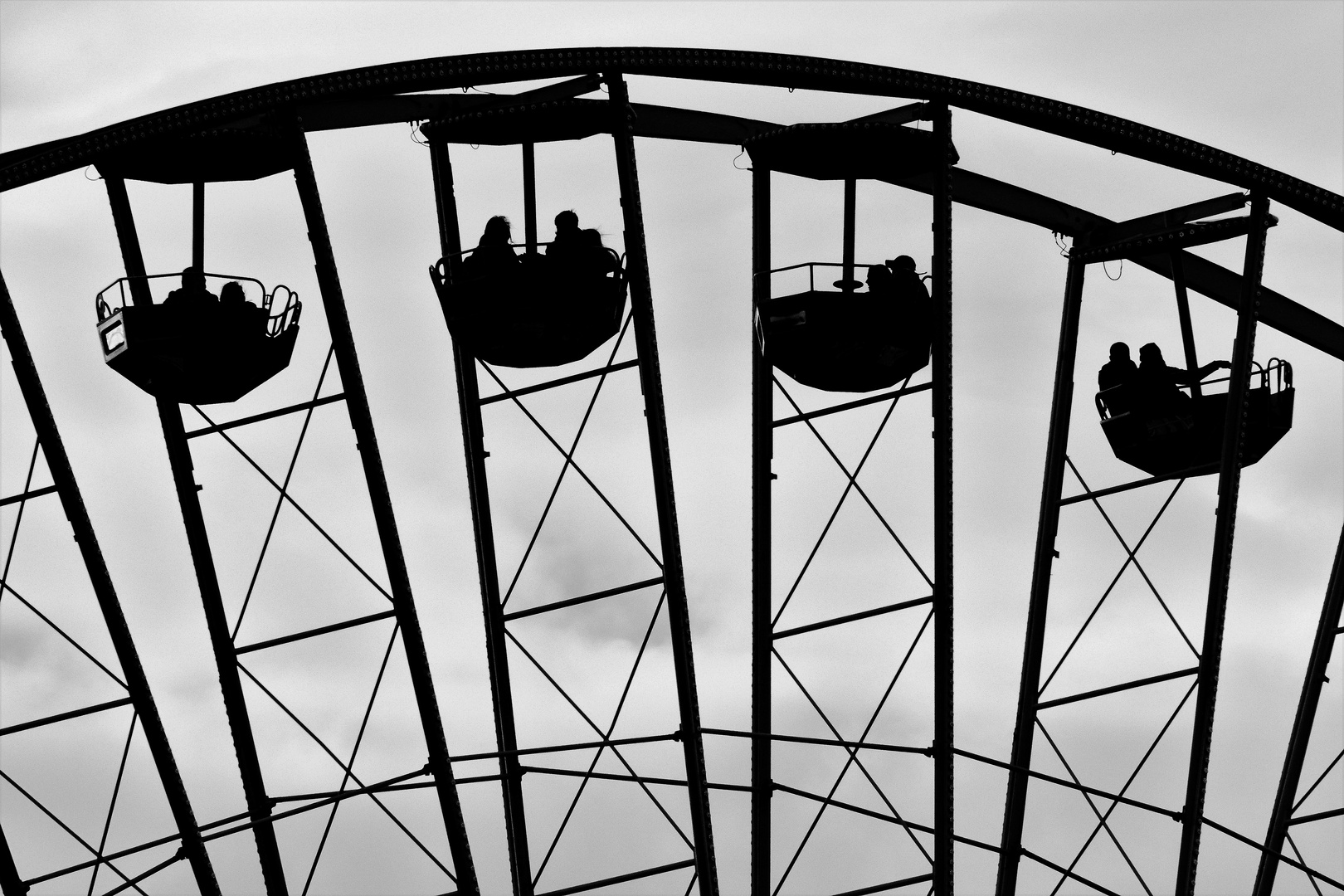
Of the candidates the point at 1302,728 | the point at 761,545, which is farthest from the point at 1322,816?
the point at 761,545

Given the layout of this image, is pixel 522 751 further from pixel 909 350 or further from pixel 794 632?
pixel 909 350

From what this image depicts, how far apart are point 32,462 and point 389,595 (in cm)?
344

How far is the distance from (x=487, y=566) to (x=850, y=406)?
3949mm

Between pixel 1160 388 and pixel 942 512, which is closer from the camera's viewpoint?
pixel 942 512

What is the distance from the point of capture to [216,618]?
18.5 m

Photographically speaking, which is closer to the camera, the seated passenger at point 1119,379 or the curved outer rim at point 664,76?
the curved outer rim at point 664,76

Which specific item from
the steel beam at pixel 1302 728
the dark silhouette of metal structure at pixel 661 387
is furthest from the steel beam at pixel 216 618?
the steel beam at pixel 1302 728

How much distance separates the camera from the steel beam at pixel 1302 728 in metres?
20.9

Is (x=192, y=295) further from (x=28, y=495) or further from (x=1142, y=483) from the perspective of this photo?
(x=1142, y=483)

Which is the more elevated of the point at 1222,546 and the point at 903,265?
the point at 903,265

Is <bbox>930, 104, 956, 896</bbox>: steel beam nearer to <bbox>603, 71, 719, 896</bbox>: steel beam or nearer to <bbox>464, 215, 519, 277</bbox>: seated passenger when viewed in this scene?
<bbox>603, 71, 719, 896</bbox>: steel beam

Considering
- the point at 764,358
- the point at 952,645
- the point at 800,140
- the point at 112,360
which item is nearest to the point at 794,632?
the point at 952,645

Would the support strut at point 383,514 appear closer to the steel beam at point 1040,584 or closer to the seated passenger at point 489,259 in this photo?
the seated passenger at point 489,259

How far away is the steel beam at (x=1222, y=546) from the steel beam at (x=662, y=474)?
4.98m
